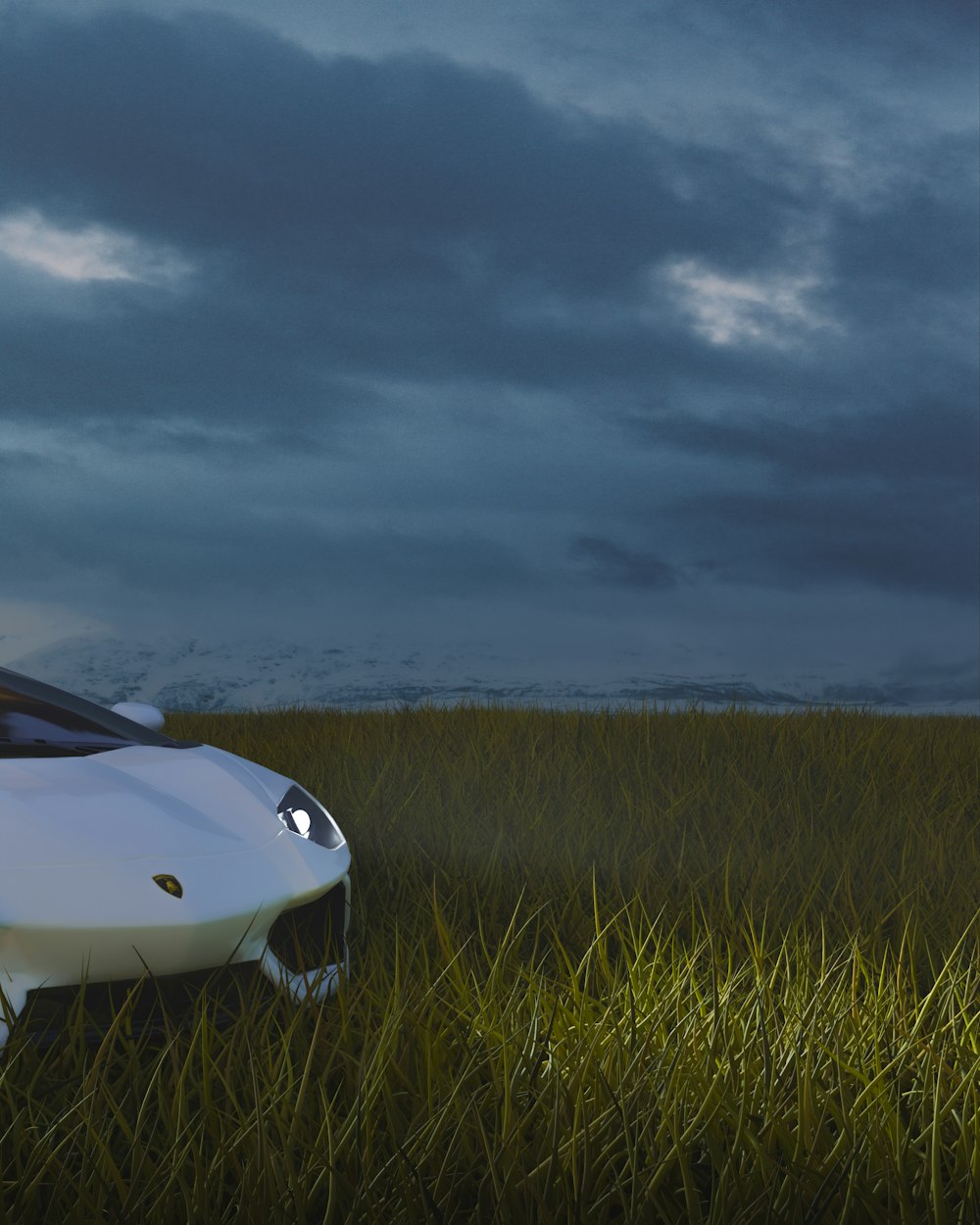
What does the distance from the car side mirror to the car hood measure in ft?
1.49

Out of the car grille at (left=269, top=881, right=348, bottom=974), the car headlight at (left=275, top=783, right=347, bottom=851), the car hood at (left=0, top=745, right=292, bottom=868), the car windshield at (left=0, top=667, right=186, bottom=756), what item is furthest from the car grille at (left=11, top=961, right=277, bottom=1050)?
the car windshield at (left=0, top=667, right=186, bottom=756)

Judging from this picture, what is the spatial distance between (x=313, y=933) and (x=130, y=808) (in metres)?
0.75

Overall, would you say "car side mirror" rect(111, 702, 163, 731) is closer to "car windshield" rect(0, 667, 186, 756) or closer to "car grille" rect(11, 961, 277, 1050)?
"car windshield" rect(0, 667, 186, 756)

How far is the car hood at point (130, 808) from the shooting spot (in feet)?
9.82

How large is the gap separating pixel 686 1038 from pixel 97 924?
164cm

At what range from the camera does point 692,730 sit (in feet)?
30.0

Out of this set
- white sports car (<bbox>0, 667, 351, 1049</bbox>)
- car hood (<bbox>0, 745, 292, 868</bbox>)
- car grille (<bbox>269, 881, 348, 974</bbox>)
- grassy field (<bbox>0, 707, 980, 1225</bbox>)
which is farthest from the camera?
car grille (<bbox>269, 881, 348, 974</bbox>)

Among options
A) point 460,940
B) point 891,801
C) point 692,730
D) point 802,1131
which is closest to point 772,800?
point 891,801

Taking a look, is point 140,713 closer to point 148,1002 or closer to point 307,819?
point 307,819

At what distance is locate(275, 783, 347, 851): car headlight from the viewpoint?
367 centimetres

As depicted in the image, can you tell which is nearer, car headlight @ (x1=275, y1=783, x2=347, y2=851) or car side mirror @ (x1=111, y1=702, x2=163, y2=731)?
car headlight @ (x1=275, y1=783, x2=347, y2=851)

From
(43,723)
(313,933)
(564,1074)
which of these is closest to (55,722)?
(43,723)

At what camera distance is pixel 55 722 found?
12.9 feet

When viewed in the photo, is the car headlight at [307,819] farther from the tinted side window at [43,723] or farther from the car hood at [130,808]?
the tinted side window at [43,723]
